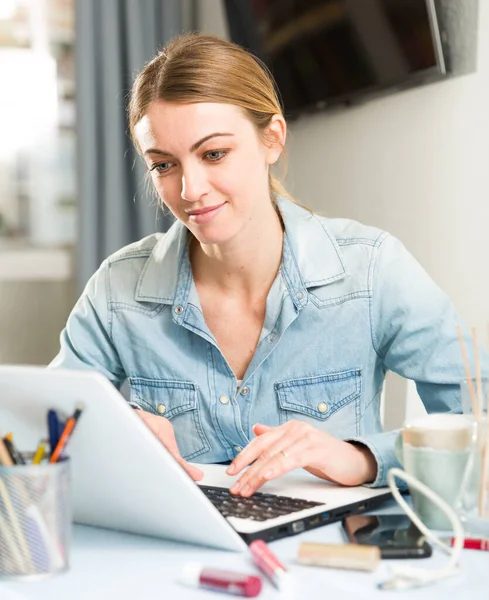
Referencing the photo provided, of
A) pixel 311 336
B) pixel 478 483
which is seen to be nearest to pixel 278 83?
pixel 311 336

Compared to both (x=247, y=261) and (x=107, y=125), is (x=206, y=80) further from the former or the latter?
(x=107, y=125)

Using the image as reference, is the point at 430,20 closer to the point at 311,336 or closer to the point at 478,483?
the point at 311,336

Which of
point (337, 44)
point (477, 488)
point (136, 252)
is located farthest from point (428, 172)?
point (477, 488)

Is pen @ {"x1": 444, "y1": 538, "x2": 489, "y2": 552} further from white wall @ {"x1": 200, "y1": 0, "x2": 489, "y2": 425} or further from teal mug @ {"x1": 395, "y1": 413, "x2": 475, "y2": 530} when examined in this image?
white wall @ {"x1": 200, "y1": 0, "x2": 489, "y2": 425}

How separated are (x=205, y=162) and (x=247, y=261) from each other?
22cm

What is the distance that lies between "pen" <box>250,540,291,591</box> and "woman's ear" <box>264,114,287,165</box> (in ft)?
2.55

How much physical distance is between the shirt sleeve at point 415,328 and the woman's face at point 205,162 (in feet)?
0.76

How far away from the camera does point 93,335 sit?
55.3 inches

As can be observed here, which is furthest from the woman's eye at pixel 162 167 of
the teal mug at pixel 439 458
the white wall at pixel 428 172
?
the white wall at pixel 428 172

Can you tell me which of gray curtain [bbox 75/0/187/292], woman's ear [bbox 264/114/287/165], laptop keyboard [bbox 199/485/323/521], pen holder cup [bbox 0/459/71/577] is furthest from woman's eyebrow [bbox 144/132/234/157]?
gray curtain [bbox 75/0/187/292]

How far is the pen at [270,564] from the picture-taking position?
0.66 m

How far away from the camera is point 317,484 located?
981mm

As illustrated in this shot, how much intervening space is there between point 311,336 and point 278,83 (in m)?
1.66

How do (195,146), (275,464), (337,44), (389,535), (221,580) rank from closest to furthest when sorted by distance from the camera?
(221,580)
(389,535)
(275,464)
(195,146)
(337,44)
